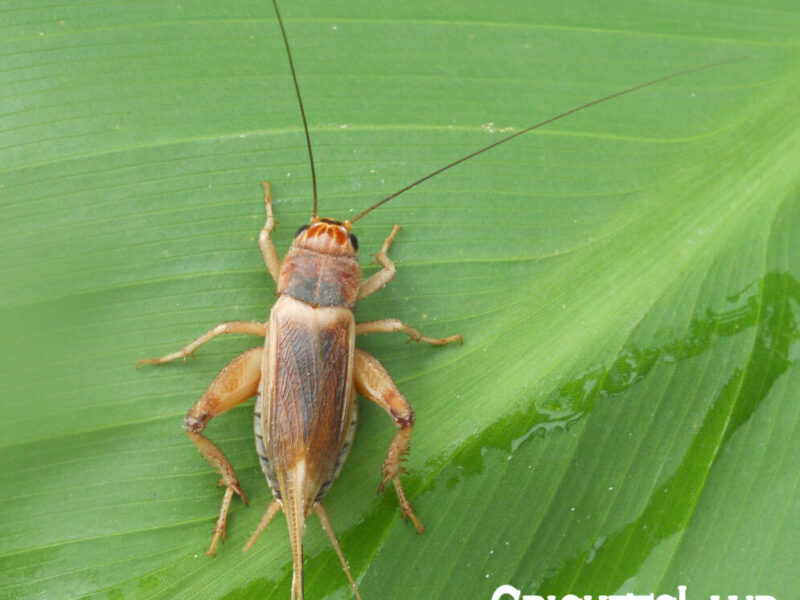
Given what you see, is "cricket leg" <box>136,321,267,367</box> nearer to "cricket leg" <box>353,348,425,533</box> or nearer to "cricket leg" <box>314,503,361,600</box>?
"cricket leg" <box>353,348,425,533</box>

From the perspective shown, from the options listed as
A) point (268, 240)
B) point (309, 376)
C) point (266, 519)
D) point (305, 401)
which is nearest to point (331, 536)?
point (266, 519)

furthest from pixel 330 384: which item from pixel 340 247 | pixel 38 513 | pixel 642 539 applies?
pixel 642 539

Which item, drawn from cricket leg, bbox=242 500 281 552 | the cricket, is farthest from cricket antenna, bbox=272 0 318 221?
cricket leg, bbox=242 500 281 552

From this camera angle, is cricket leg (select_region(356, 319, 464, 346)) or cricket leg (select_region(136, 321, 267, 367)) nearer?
cricket leg (select_region(136, 321, 267, 367))

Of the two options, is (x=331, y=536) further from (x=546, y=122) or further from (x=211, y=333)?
(x=546, y=122)

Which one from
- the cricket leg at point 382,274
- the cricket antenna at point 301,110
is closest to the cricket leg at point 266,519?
the cricket leg at point 382,274

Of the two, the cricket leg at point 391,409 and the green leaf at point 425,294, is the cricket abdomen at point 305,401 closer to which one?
the cricket leg at point 391,409
